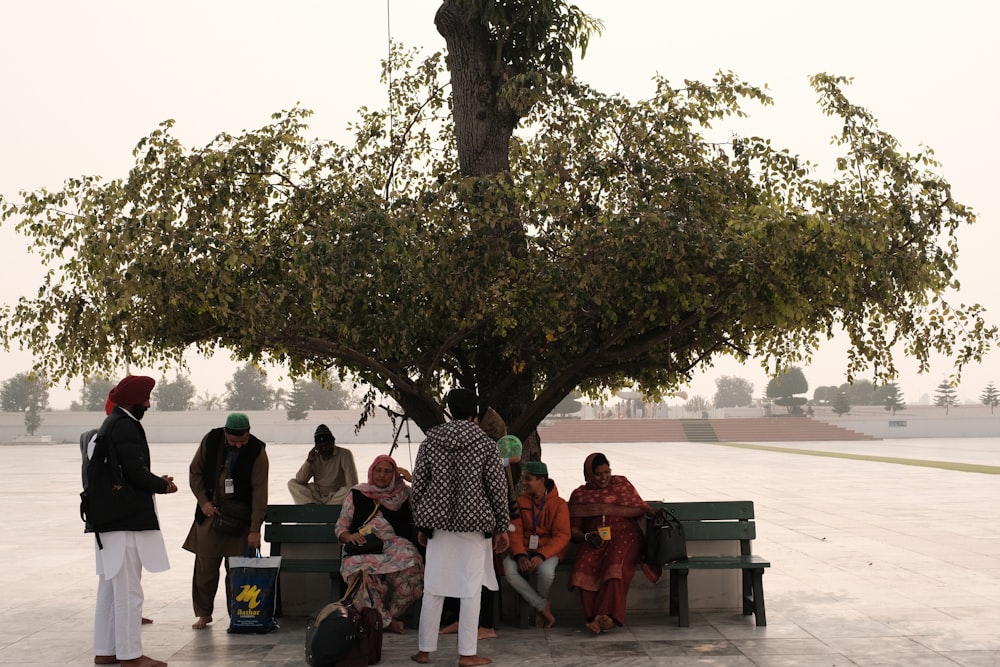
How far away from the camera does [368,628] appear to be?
6.62 m

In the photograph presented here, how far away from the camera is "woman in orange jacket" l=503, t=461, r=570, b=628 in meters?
7.47

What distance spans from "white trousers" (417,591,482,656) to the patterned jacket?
48 cm

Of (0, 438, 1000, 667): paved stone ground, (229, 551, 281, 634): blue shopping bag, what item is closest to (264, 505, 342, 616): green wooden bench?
(229, 551, 281, 634): blue shopping bag

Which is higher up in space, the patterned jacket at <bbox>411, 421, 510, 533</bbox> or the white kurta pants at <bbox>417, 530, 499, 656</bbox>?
the patterned jacket at <bbox>411, 421, 510, 533</bbox>

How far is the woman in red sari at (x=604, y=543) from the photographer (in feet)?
24.6

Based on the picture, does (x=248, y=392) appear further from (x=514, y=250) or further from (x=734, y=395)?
(x=514, y=250)

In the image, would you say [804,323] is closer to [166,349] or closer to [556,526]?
[556,526]

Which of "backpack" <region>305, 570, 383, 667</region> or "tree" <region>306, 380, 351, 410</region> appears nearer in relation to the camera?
"backpack" <region>305, 570, 383, 667</region>

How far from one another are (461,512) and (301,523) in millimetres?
2130

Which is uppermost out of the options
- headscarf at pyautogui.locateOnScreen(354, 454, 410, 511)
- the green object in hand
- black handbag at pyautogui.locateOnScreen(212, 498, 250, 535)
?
the green object in hand

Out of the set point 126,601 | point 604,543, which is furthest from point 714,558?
point 126,601

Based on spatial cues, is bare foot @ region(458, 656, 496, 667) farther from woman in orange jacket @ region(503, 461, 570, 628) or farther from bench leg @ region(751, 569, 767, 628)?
bench leg @ region(751, 569, 767, 628)

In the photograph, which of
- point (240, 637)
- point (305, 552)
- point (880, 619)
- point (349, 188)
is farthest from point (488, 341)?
point (880, 619)

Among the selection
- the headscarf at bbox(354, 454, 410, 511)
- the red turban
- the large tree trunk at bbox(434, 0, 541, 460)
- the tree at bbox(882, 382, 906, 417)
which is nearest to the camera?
the red turban
